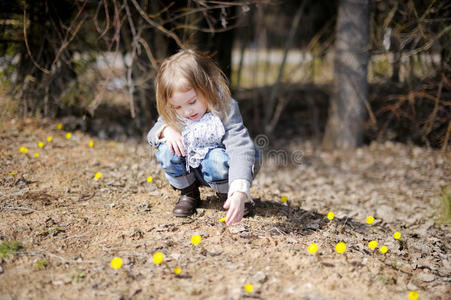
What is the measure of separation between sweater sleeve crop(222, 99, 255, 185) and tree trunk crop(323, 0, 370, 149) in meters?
3.37

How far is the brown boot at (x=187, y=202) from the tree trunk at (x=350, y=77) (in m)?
3.44

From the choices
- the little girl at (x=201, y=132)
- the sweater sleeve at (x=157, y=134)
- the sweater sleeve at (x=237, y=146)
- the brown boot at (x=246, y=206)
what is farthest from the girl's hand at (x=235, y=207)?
the sweater sleeve at (x=157, y=134)

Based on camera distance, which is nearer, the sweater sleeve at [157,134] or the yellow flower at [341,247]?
the yellow flower at [341,247]

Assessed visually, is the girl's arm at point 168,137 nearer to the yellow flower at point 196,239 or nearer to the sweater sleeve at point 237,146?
the sweater sleeve at point 237,146

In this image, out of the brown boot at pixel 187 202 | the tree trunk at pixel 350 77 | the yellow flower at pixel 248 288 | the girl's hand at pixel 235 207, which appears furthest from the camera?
the tree trunk at pixel 350 77

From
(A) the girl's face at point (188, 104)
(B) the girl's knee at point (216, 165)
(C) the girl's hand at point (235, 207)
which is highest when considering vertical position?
(A) the girl's face at point (188, 104)

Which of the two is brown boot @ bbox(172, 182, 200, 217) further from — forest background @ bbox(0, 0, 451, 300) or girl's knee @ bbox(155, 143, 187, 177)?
girl's knee @ bbox(155, 143, 187, 177)

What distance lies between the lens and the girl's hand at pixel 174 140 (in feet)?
8.63

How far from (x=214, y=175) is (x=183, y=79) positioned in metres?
0.69

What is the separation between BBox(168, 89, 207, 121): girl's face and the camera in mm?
2490

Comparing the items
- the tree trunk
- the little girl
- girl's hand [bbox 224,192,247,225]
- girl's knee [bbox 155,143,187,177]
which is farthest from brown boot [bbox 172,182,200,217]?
the tree trunk

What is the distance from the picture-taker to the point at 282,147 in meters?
6.20

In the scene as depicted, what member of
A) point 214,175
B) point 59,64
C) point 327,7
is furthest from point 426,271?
point 327,7

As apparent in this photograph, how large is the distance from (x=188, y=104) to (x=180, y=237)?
85cm
